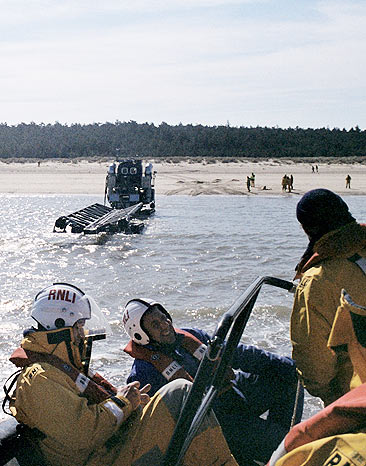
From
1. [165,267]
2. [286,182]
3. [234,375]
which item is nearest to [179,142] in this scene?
[286,182]

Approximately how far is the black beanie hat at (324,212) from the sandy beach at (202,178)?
110 ft

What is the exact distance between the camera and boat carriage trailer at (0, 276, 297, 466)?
2.11 m

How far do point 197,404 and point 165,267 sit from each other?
1246 cm

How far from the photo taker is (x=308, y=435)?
145 cm

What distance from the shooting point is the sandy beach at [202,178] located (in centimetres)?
3881

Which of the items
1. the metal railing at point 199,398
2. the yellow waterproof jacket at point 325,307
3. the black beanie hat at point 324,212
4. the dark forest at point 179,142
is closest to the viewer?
the metal railing at point 199,398

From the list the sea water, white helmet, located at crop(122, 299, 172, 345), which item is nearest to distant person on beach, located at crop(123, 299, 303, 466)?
white helmet, located at crop(122, 299, 172, 345)

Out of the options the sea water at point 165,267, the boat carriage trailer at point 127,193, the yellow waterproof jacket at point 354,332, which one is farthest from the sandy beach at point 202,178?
the yellow waterproof jacket at point 354,332

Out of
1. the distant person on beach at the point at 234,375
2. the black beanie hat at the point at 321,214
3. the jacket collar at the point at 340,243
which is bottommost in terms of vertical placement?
the distant person on beach at the point at 234,375

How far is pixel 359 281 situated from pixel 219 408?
152cm

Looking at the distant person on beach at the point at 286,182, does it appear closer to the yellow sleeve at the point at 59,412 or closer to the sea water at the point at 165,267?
the sea water at the point at 165,267

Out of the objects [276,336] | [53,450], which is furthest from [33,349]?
[276,336]

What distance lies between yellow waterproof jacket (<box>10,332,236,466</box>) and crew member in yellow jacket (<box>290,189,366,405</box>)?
1.54ft

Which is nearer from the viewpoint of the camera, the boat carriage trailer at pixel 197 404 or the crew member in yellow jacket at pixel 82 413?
the boat carriage trailer at pixel 197 404
